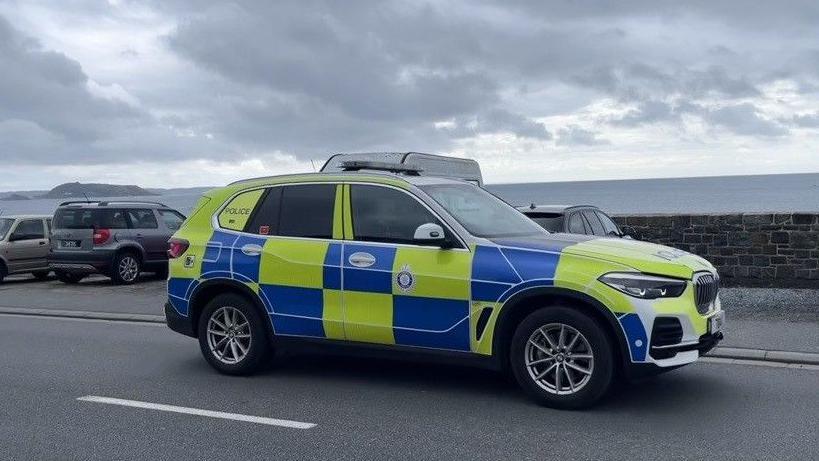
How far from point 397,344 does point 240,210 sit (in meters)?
2.08

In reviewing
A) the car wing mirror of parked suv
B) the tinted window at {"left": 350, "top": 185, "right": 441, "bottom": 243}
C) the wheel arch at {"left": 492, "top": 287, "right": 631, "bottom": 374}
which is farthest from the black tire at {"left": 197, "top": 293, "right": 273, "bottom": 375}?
the wheel arch at {"left": 492, "top": 287, "right": 631, "bottom": 374}

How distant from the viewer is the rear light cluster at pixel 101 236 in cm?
1856

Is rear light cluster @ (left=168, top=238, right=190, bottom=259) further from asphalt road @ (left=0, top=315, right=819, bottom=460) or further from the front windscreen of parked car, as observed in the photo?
the front windscreen of parked car

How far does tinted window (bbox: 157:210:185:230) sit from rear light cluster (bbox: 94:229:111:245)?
1568 millimetres

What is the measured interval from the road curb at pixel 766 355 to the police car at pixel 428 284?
204cm

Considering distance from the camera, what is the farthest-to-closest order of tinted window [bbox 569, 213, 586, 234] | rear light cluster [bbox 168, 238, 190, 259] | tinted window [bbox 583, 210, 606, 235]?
1. tinted window [bbox 583, 210, 606, 235]
2. tinted window [bbox 569, 213, 586, 234]
3. rear light cluster [bbox 168, 238, 190, 259]

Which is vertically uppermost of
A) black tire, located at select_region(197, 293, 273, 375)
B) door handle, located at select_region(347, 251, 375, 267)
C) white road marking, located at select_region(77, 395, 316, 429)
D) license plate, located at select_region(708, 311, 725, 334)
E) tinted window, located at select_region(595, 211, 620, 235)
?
tinted window, located at select_region(595, 211, 620, 235)

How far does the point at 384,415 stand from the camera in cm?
686

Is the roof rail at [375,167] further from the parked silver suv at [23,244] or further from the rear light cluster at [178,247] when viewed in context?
the parked silver suv at [23,244]

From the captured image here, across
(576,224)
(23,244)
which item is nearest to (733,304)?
(576,224)

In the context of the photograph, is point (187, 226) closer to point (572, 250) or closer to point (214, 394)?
point (214, 394)

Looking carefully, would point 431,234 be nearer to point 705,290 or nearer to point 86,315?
point 705,290

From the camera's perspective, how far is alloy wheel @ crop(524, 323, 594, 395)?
675cm

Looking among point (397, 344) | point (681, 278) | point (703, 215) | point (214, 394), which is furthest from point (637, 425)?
point (703, 215)
